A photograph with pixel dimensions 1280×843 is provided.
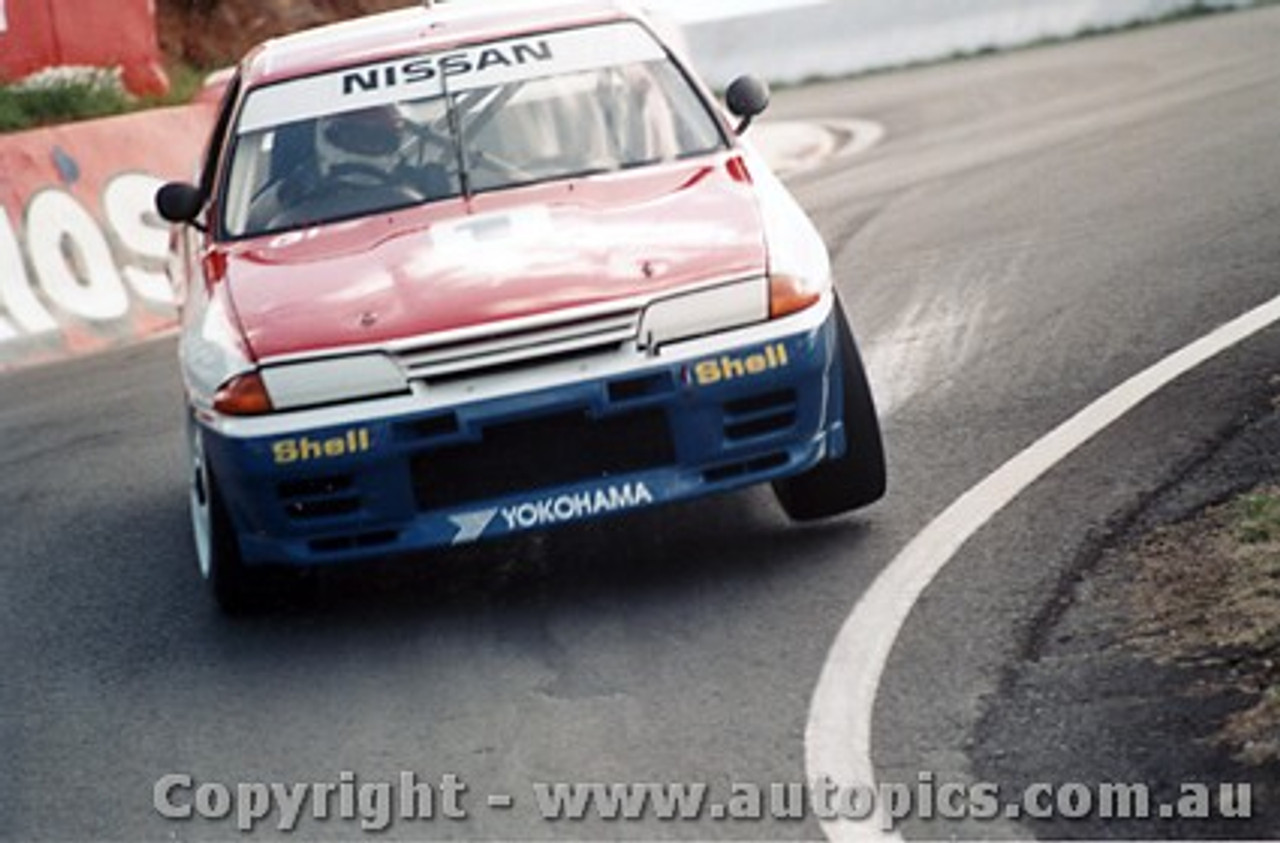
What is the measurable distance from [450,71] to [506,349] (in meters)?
1.81

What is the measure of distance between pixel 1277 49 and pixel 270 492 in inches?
547

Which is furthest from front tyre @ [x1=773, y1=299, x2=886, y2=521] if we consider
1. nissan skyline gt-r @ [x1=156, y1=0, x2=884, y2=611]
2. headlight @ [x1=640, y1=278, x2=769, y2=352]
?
headlight @ [x1=640, y1=278, x2=769, y2=352]

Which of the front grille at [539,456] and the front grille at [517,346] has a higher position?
the front grille at [517,346]

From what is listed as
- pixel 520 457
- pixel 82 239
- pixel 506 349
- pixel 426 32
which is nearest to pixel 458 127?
pixel 426 32

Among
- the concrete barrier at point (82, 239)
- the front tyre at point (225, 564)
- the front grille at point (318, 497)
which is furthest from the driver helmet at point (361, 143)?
the concrete barrier at point (82, 239)

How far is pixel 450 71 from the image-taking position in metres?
9.52

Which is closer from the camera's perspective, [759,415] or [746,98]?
[759,415]

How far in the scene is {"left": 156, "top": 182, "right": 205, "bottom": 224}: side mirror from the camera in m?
9.42

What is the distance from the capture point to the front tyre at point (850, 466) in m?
8.53

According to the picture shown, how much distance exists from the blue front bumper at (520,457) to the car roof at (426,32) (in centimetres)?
196

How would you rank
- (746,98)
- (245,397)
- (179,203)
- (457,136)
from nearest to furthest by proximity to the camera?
(245,397), (457,136), (179,203), (746,98)

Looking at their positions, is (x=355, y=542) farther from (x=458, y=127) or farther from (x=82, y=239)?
(x=82, y=239)

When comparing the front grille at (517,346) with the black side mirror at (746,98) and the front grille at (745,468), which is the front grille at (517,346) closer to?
the front grille at (745,468)

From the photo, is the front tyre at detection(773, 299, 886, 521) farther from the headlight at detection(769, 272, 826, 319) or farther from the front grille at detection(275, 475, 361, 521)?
the front grille at detection(275, 475, 361, 521)
